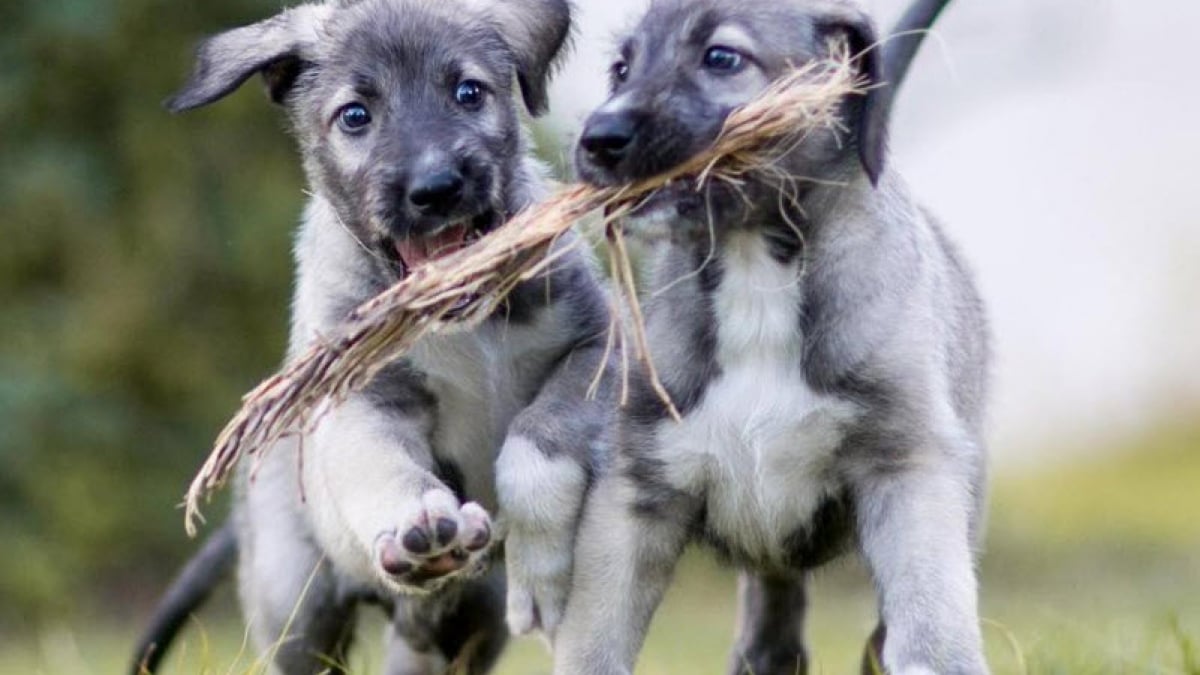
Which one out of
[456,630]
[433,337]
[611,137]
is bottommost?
[456,630]

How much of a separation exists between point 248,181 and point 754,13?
811 cm

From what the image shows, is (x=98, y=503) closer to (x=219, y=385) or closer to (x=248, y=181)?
(x=219, y=385)

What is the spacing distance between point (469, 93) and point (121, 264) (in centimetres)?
781

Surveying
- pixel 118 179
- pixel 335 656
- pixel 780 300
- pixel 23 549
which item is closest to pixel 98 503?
pixel 23 549

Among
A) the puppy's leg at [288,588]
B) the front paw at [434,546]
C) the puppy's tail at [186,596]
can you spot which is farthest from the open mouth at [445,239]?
the puppy's tail at [186,596]

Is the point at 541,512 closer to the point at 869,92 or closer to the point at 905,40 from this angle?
the point at 869,92

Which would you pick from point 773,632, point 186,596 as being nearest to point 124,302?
point 186,596

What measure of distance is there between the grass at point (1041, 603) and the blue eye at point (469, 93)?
141cm

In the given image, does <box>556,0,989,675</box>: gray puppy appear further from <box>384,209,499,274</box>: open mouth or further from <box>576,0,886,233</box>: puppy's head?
<box>384,209,499,274</box>: open mouth

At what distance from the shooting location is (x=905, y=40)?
666 centimetres

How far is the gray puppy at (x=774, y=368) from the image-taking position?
5711mm

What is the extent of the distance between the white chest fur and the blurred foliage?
7.91m

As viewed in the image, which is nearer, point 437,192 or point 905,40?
point 437,192

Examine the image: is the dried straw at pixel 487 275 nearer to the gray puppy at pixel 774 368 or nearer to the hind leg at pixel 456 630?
the gray puppy at pixel 774 368
